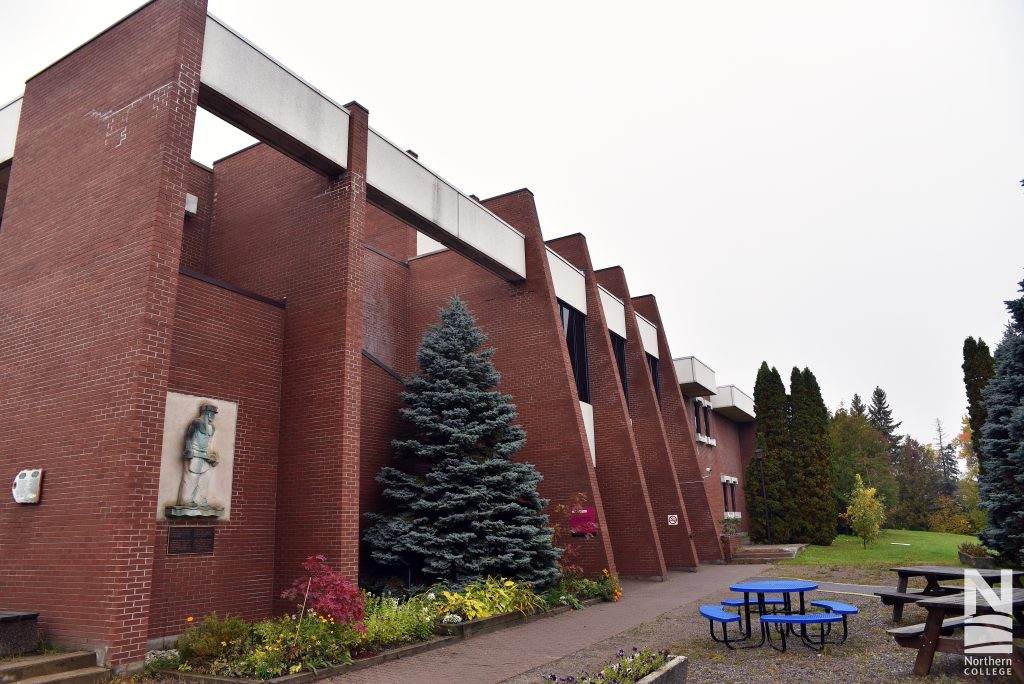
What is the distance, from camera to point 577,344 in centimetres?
2025

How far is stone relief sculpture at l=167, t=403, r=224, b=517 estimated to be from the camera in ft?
31.8

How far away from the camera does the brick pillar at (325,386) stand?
10.4 metres

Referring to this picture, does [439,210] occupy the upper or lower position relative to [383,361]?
upper

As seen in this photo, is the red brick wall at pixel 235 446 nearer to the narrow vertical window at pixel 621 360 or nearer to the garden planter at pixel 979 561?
the narrow vertical window at pixel 621 360

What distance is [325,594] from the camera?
353 inches

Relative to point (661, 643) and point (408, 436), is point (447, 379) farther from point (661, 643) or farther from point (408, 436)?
point (661, 643)

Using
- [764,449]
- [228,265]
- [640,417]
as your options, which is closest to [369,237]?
[228,265]

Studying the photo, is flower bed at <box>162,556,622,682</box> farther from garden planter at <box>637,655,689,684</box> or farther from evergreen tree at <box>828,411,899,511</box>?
evergreen tree at <box>828,411,899,511</box>

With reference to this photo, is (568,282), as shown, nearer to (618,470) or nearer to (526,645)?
(618,470)

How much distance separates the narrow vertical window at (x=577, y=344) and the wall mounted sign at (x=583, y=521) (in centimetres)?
444

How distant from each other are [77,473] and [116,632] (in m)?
2.06

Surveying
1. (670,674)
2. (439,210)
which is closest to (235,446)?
(439,210)

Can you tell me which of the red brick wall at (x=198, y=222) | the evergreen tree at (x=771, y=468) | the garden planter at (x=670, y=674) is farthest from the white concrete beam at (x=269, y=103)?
the evergreen tree at (x=771, y=468)

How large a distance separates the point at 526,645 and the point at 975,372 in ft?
56.9
